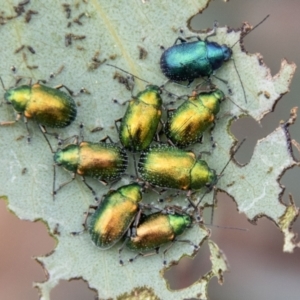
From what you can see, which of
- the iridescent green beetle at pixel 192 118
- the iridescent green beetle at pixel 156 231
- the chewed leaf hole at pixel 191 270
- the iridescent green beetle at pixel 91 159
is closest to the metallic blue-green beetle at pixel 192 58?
the iridescent green beetle at pixel 192 118

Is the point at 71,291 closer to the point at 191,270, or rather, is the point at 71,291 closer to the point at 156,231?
the point at 191,270

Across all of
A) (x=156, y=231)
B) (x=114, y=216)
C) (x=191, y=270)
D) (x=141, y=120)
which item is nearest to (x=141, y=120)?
(x=141, y=120)

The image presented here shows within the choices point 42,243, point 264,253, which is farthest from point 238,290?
point 42,243

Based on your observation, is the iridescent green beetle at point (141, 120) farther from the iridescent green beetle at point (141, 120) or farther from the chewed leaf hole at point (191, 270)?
the chewed leaf hole at point (191, 270)

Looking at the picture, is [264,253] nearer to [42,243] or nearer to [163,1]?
[42,243]

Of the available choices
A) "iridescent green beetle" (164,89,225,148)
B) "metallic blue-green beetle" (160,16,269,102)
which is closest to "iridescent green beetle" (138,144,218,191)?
"iridescent green beetle" (164,89,225,148)

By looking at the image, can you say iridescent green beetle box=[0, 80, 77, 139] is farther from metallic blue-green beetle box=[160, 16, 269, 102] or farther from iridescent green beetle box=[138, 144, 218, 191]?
metallic blue-green beetle box=[160, 16, 269, 102]
